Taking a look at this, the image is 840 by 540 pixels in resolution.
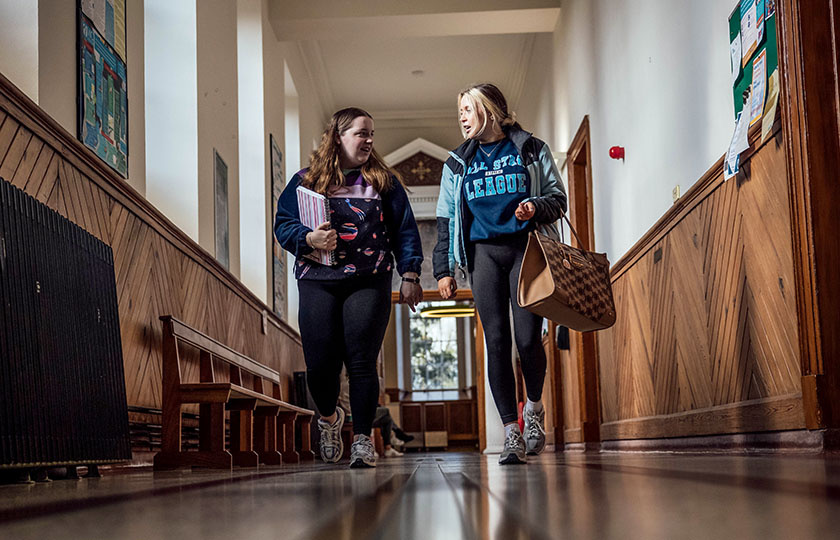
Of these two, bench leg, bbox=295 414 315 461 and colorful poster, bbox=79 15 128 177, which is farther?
bench leg, bbox=295 414 315 461

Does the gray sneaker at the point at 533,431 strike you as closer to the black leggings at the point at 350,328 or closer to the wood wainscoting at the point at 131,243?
the black leggings at the point at 350,328

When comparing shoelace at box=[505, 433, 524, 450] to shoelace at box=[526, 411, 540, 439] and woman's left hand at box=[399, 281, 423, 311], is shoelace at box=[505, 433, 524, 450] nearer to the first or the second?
shoelace at box=[526, 411, 540, 439]

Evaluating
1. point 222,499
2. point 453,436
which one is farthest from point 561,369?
point 453,436

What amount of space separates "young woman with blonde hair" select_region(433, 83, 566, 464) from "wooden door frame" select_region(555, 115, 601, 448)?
2.76m

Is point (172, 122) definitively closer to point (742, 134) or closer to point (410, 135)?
point (742, 134)

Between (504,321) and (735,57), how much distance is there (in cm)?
112

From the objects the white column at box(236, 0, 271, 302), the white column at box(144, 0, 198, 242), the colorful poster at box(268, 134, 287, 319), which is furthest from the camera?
the colorful poster at box(268, 134, 287, 319)

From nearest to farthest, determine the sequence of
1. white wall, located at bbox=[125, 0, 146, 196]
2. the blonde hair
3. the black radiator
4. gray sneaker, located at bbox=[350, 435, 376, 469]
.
A: the black radiator, gray sneaker, located at bbox=[350, 435, 376, 469], the blonde hair, white wall, located at bbox=[125, 0, 146, 196]

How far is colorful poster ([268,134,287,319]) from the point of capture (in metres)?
7.27

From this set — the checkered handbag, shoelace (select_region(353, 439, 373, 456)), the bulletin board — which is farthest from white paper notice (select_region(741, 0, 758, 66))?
shoelace (select_region(353, 439, 373, 456))

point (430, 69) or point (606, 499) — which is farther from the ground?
point (430, 69)

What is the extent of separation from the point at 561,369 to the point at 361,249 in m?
4.81

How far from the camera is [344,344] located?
2.88 meters

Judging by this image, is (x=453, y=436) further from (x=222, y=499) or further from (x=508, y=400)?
(x=222, y=499)
